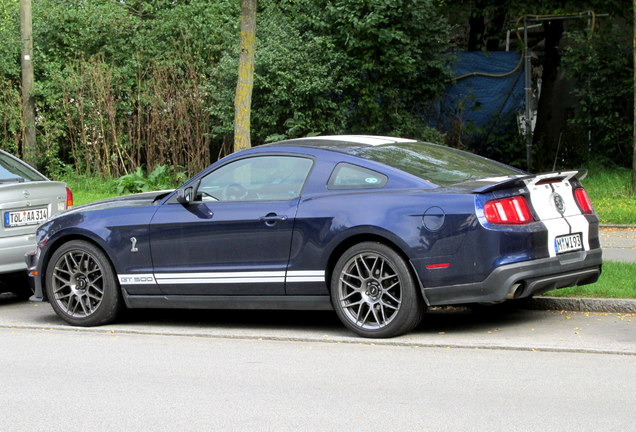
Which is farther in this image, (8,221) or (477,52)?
(477,52)

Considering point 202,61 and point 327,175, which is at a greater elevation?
point 202,61

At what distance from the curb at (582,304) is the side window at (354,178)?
193 centimetres

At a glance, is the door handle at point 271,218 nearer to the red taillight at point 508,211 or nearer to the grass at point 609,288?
the red taillight at point 508,211

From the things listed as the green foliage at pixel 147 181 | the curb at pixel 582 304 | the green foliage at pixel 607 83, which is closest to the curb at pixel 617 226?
the curb at pixel 582 304

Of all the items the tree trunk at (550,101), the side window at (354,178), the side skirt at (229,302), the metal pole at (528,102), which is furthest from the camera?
the tree trunk at (550,101)

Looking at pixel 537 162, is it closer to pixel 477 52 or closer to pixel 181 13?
pixel 477 52

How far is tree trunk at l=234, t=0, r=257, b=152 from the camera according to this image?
1512cm

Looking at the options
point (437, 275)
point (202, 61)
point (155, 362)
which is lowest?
point (155, 362)

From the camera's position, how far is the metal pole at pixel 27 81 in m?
21.3

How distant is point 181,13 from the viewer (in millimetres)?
22500

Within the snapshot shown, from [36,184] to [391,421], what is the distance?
6.28 metres

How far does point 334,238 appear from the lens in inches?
318

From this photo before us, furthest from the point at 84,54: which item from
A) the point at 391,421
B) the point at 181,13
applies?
the point at 391,421

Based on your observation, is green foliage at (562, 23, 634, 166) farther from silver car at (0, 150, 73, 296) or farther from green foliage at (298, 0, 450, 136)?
silver car at (0, 150, 73, 296)
